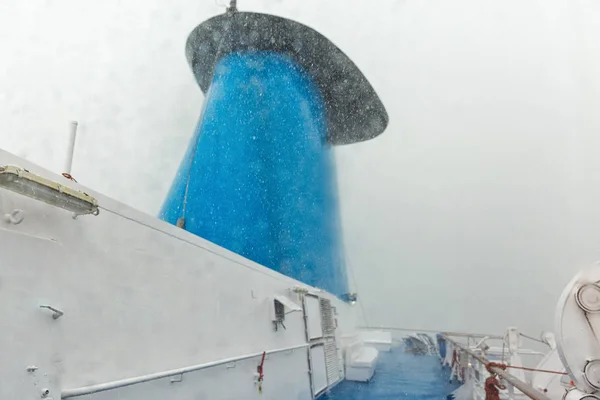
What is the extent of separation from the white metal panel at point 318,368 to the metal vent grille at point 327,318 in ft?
1.85

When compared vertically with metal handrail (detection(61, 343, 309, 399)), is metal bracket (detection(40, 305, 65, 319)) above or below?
above

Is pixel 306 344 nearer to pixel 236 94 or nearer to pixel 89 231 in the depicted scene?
pixel 89 231

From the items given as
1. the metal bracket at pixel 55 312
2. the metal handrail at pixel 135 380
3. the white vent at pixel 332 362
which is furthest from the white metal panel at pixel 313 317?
the metal bracket at pixel 55 312

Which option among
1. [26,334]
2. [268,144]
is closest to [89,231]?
[26,334]

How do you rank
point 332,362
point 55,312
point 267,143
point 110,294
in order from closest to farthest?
point 55,312 → point 110,294 → point 332,362 → point 267,143

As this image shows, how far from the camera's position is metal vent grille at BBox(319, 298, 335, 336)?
30.7 ft

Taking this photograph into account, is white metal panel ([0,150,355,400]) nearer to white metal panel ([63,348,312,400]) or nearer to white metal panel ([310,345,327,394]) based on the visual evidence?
white metal panel ([63,348,312,400])

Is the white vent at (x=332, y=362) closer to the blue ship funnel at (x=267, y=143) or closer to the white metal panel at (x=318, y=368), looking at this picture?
the white metal panel at (x=318, y=368)

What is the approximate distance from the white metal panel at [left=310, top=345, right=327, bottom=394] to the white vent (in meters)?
0.30

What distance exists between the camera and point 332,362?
377 inches

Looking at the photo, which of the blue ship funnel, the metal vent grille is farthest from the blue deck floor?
the blue ship funnel

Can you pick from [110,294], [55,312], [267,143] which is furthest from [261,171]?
[55,312]

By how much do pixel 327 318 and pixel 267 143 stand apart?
4.15m

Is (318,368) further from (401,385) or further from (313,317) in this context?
(401,385)
